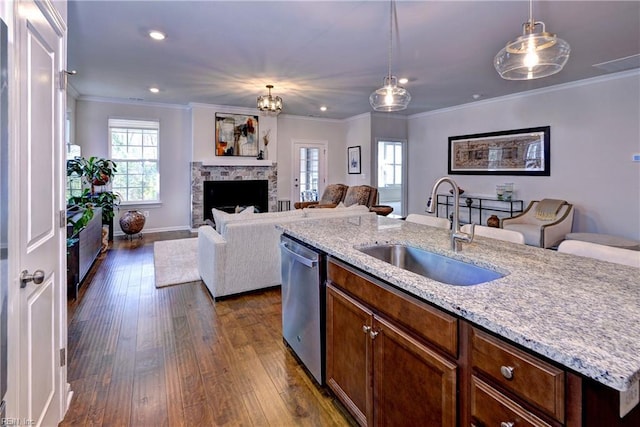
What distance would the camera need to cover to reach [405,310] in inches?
51.7

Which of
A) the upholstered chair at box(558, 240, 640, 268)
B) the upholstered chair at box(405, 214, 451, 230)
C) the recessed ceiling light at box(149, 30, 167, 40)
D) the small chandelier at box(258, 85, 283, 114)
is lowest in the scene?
the upholstered chair at box(558, 240, 640, 268)

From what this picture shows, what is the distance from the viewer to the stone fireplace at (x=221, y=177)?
7.03 meters

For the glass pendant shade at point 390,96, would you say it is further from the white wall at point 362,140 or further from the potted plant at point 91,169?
the white wall at point 362,140

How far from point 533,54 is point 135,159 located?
697 centimetres

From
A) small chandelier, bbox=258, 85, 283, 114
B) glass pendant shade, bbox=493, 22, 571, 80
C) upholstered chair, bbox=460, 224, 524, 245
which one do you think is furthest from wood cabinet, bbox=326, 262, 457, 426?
small chandelier, bbox=258, 85, 283, 114

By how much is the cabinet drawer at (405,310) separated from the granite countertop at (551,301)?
5 cm

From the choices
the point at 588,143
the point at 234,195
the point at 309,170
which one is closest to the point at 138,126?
the point at 234,195

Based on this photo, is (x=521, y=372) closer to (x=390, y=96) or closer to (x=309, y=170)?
(x=390, y=96)

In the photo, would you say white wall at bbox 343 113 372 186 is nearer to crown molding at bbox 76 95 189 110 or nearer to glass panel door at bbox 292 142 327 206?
glass panel door at bbox 292 142 327 206

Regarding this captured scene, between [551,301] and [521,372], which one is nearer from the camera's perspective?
[521,372]

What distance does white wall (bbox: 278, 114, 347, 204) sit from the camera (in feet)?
27.0

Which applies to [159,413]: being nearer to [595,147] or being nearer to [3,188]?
[3,188]

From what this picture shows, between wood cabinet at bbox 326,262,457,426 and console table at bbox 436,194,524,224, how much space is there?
15.4 ft

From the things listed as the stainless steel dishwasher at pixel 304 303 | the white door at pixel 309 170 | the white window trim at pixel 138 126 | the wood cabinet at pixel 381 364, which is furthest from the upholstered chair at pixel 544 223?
the white window trim at pixel 138 126
